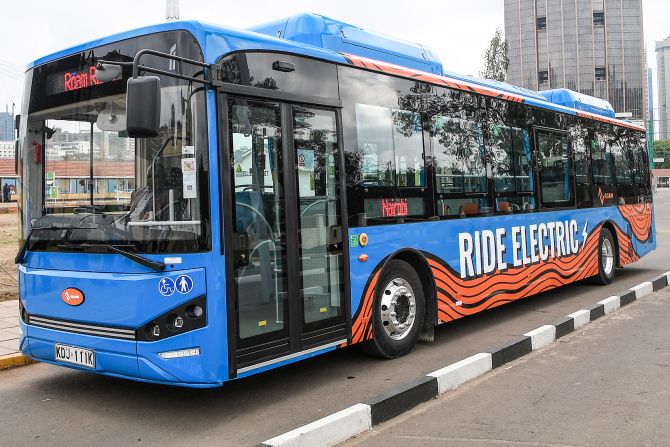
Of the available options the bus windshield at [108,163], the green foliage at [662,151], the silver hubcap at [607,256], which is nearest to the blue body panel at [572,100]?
the silver hubcap at [607,256]

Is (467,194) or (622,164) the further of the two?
(622,164)

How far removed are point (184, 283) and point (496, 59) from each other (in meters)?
27.7

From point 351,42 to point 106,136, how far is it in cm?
259

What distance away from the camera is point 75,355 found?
4633 millimetres

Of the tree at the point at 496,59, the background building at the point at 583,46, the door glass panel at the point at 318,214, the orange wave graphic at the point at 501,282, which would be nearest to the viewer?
the door glass panel at the point at 318,214

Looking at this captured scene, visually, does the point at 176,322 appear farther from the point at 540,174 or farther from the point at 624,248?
the point at 624,248

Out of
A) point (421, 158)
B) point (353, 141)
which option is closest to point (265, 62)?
point (353, 141)

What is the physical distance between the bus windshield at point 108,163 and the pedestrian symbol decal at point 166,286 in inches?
8.5

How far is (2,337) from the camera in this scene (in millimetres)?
7102

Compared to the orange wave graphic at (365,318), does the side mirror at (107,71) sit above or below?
above

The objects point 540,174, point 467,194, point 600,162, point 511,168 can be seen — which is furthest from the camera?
point 600,162

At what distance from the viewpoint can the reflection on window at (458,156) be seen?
6773 mm

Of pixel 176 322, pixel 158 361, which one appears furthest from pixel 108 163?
pixel 158 361

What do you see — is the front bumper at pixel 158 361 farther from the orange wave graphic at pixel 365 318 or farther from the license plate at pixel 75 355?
the orange wave graphic at pixel 365 318
